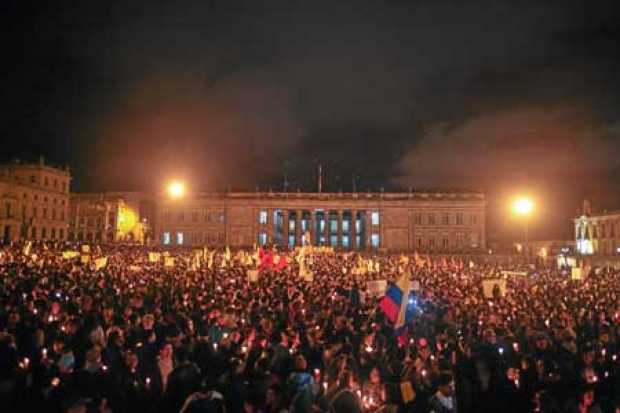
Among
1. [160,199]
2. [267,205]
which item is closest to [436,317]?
[267,205]

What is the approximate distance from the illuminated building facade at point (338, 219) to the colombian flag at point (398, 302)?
85533 millimetres

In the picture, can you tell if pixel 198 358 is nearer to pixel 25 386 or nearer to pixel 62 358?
pixel 62 358

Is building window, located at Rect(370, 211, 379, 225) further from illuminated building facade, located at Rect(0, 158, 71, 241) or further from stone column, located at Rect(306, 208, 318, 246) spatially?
illuminated building facade, located at Rect(0, 158, 71, 241)

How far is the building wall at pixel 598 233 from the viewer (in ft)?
303

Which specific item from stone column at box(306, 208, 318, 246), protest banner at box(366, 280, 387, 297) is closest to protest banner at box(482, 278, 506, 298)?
protest banner at box(366, 280, 387, 297)

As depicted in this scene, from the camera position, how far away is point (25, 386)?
21.7 ft

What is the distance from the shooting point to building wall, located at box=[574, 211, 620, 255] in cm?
9231

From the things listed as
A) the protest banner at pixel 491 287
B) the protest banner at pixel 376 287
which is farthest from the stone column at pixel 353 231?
the protest banner at pixel 376 287

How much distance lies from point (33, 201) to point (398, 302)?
8232cm

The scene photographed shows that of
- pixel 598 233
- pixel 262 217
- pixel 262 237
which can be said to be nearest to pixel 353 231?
pixel 262 237

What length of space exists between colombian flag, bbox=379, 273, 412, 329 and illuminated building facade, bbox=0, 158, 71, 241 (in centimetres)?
7286

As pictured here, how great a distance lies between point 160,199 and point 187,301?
291ft

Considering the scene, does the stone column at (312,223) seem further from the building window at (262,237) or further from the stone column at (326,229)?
the building window at (262,237)

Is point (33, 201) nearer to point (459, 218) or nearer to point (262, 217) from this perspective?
point (262, 217)
